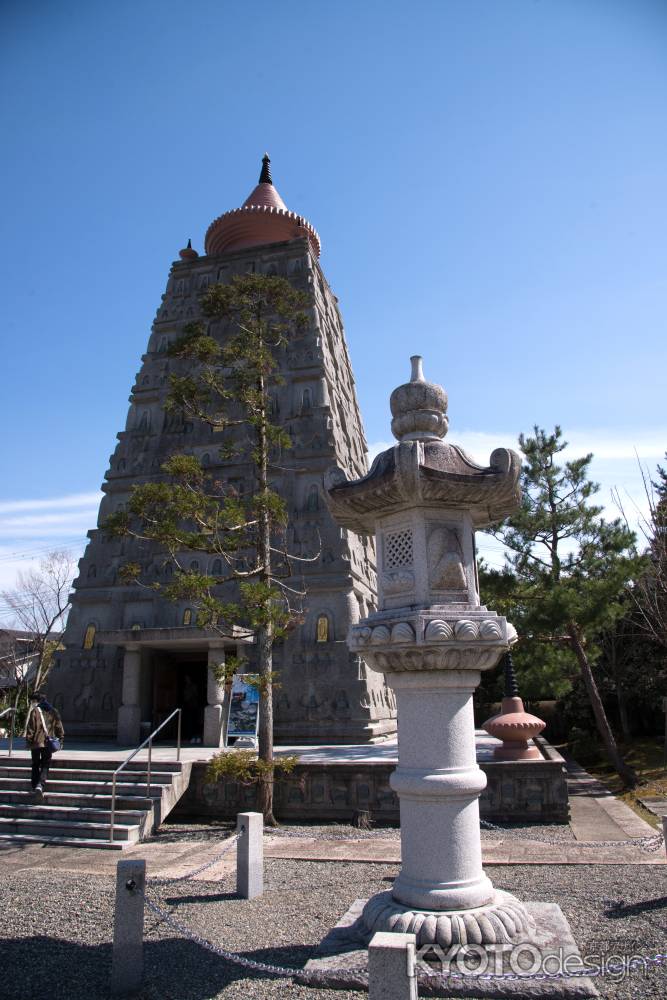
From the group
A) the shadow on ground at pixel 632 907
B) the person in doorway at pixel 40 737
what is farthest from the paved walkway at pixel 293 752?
the shadow on ground at pixel 632 907

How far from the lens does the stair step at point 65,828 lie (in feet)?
33.1

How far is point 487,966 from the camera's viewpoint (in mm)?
4520

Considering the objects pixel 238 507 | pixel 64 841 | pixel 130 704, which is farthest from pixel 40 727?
pixel 238 507

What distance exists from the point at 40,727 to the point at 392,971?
30.5ft

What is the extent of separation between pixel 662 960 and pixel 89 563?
17899mm

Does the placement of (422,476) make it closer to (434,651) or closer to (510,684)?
(434,651)

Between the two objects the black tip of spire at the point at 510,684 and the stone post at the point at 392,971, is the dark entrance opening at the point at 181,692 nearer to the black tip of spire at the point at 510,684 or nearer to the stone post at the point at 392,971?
the black tip of spire at the point at 510,684

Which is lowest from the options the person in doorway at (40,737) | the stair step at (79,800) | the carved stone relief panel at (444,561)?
the stair step at (79,800)

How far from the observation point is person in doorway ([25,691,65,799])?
36.8 ft

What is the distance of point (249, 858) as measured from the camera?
7.12 metres

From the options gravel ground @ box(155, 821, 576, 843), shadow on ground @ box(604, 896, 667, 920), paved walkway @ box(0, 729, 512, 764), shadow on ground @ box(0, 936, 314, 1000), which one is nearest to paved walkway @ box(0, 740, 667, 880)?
gravel ground @ box(155, 821, 576, 843)

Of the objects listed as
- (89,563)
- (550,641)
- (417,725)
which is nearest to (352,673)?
(550,641)

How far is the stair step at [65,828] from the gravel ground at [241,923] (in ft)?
5.85

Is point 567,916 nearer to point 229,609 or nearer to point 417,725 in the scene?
point 417,725
